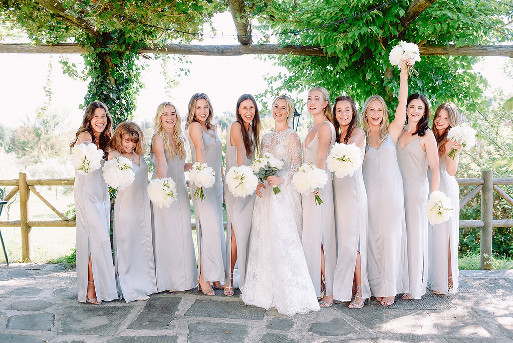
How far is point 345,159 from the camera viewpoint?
461 cm

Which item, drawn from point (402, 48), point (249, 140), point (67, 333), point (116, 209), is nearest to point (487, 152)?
point (402, 48)

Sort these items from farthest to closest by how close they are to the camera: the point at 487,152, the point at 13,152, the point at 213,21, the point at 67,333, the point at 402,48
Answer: the point at 13,152 < the point at 487,152 < the point at 213,21 < the point at 402,48 < the point at 67,333

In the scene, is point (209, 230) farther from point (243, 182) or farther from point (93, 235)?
point (93, 235)

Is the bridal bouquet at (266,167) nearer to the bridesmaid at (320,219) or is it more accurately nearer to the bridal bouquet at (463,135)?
the bridesmaid at (320,219)

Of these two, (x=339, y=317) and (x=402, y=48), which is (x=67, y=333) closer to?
(x=339, y=317)

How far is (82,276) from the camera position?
5156 mm

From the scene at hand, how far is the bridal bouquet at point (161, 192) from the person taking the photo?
16.6ft

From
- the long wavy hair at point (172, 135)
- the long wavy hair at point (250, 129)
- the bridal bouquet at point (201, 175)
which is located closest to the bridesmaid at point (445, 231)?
the long wavy hair at point (250, 129)

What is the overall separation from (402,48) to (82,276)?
450cm

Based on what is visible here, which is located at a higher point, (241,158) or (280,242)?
(241,158)

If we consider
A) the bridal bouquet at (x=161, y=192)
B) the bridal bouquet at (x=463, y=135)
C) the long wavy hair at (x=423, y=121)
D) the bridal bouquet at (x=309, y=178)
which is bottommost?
the bridal bouquet at (x=161, y=192)

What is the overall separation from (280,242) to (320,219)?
1.80 ft

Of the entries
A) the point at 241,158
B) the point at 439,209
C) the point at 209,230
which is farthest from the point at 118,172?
the point at 439,209

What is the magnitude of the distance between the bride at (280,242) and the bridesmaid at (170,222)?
34.4 inches
